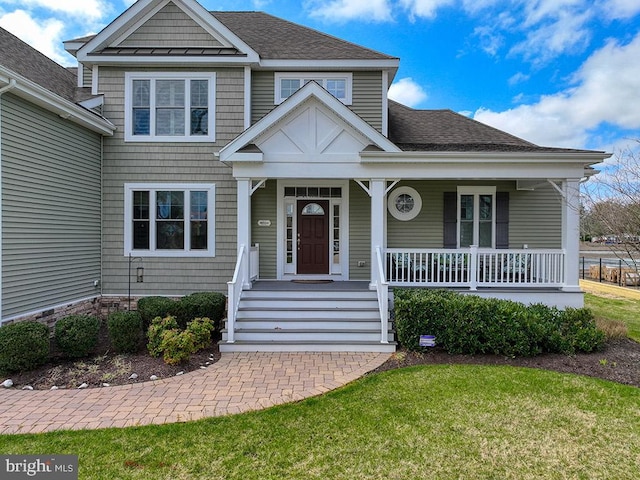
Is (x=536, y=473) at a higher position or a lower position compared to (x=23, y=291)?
lower

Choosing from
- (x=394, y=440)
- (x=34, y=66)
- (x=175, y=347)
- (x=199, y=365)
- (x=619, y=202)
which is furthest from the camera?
(x=34, y=66)

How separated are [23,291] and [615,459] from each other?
28.9 ft

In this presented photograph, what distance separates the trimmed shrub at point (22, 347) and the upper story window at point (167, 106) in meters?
5.04

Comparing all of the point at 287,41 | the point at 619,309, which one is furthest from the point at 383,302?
the point at 619,309

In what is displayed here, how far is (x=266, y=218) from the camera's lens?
9680 millimetres

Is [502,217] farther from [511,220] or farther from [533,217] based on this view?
[533,217]

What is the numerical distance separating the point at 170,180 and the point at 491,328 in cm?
761

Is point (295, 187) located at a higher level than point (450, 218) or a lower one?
higher

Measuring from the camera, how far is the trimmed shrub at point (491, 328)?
6.02 m

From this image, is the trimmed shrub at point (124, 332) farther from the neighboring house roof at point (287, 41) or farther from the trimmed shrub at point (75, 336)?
the neighboring house roof at point (287, 41)

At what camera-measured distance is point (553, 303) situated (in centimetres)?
792

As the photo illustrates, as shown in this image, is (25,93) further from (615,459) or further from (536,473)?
(615,459)

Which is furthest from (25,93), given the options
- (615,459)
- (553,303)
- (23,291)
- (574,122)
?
(574,122)

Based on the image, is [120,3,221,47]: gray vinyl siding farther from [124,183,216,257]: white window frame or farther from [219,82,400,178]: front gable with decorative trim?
[124,183,216,257]: white window frame
